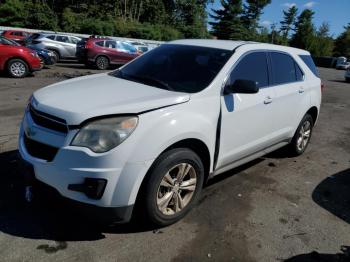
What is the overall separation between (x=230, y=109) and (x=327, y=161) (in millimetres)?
2922

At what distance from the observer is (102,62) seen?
59.1 feet

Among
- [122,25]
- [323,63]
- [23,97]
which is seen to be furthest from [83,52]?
[323,63]

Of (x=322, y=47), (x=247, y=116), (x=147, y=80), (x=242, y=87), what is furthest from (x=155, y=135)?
(x=322, y=47)

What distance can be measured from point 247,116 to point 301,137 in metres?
2.08

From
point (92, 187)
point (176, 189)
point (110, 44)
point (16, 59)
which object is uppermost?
point (92, 187)

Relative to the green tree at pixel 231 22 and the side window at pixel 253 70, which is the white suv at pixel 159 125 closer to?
the side window at pixel 253 70

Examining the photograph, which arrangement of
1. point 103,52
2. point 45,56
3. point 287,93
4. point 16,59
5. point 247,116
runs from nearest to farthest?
point 247,116, point 287,93, point 16,59, point 45,56, point 103,52

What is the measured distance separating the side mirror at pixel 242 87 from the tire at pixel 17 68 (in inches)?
418

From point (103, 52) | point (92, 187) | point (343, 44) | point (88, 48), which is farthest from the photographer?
point (343, 44)

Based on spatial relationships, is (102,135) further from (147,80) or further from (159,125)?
(147,80)

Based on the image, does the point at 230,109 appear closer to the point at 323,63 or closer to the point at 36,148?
the point at 36,148

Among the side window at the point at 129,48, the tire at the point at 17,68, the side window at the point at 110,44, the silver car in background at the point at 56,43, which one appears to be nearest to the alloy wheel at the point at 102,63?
the side window at the point at 110,44

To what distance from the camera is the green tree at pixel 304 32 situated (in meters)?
75.7

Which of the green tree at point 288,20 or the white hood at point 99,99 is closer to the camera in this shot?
the white hood at point 99,99
